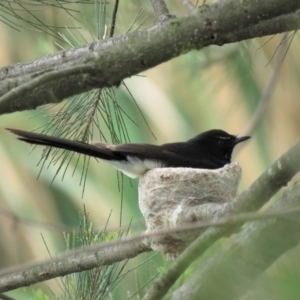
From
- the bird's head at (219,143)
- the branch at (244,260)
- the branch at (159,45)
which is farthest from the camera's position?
the bird's head at (219,143)

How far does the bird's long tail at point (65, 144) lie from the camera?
5.82 ft

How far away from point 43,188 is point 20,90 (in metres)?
7.77

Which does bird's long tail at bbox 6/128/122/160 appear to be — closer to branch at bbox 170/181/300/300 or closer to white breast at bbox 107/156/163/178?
white breast at bbox 107/156/163/178

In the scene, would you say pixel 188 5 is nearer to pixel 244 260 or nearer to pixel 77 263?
pixel 77 263

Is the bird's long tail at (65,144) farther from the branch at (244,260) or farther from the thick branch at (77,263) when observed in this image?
the branch at (244,260)

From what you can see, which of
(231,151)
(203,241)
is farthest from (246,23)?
(231,151)

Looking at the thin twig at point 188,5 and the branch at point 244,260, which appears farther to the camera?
the thin twig at point 188,5

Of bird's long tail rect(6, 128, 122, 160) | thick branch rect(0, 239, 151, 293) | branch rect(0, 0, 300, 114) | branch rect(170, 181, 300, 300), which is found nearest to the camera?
branch rect(170, 181, 300, 300)

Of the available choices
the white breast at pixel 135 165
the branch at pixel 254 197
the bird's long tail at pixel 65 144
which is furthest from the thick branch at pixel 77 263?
the branch at pixel 254 197

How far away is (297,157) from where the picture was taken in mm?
1065

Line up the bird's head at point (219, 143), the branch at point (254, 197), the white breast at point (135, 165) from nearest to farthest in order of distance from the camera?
the branch at point (254, 197)
the white breast at point (135, 165)
the bird's head at point (219, 143)

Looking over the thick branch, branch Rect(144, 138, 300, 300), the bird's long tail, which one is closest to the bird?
the bird's long tail

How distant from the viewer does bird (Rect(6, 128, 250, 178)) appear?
6.89ft

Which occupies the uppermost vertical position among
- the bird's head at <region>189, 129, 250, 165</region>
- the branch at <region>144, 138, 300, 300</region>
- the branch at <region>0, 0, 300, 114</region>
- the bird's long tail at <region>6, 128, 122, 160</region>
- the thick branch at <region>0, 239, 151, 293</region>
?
the bird's head at <region>189, 129, 250, 165</region>
